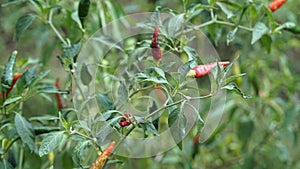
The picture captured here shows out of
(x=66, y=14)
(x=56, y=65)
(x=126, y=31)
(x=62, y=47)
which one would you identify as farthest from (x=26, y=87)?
(x=56, y=65)

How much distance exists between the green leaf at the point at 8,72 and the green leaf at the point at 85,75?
0.11m

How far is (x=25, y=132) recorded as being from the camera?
90cm

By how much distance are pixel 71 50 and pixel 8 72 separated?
0.11 meters

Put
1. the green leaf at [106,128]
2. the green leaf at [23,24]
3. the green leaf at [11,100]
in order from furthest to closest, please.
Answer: the green leaf at [23,24] < the green leaf at [11,100] < the green leaf at [106,128]

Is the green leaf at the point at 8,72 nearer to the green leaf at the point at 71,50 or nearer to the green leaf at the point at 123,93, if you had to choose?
the green leaf at the point at 71,50

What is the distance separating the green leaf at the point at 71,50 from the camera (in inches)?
36.7

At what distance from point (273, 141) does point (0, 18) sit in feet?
3.06

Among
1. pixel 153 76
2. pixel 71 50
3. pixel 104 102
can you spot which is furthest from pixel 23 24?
pixel 153 76

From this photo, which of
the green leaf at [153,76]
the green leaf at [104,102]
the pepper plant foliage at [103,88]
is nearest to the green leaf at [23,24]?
the pepper plant foliage at [103,88]

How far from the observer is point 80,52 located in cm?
101

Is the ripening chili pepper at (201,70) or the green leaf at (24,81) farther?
the green leaf at (24,81)

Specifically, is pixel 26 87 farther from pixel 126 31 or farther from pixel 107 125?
pixel 126 31

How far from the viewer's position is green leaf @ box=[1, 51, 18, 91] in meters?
0.89

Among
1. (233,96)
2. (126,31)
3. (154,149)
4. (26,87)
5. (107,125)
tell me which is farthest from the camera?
(233,96)
